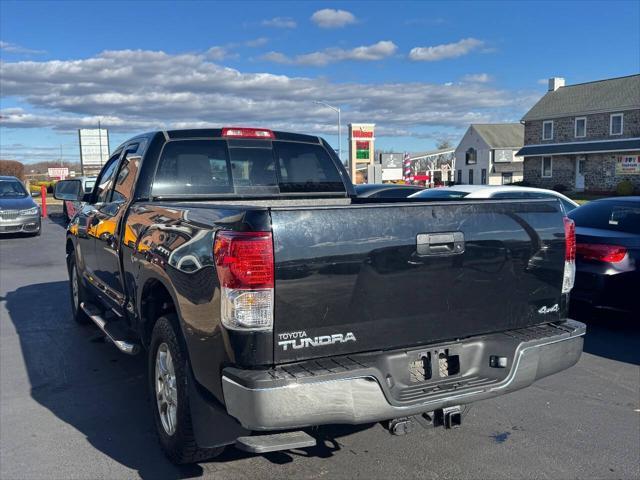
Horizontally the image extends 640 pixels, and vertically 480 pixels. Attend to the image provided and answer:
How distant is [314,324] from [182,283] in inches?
32.7

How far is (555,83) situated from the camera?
48.9 meters

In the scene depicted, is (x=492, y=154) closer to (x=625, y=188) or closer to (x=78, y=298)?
(x=625, y=188)

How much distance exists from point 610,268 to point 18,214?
14.9 m

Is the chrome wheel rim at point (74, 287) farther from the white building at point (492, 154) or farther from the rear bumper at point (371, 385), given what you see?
the white building at point (492, 154)

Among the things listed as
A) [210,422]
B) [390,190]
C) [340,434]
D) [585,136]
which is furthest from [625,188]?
[210,422]

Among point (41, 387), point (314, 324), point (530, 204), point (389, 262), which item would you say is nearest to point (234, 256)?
point (314, 324)

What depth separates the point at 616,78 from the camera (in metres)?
44.5

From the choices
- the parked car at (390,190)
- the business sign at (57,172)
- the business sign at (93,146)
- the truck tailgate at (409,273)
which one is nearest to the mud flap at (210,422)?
the truck tailgate at (409,273)

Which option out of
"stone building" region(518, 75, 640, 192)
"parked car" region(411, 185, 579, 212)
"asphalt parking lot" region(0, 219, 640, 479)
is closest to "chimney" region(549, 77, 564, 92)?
"stone building" region(518, 75, 640, 192)

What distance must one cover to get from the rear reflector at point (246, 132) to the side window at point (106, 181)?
1187 mm

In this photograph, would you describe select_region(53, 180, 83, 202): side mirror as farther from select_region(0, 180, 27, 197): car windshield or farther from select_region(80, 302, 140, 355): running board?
select_region(0, 180, 27, 197): car windshield

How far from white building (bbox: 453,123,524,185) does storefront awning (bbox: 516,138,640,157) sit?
1118 centimetres

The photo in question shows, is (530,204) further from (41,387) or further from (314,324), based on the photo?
(41,387)

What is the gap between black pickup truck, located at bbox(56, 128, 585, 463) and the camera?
2.88 m
